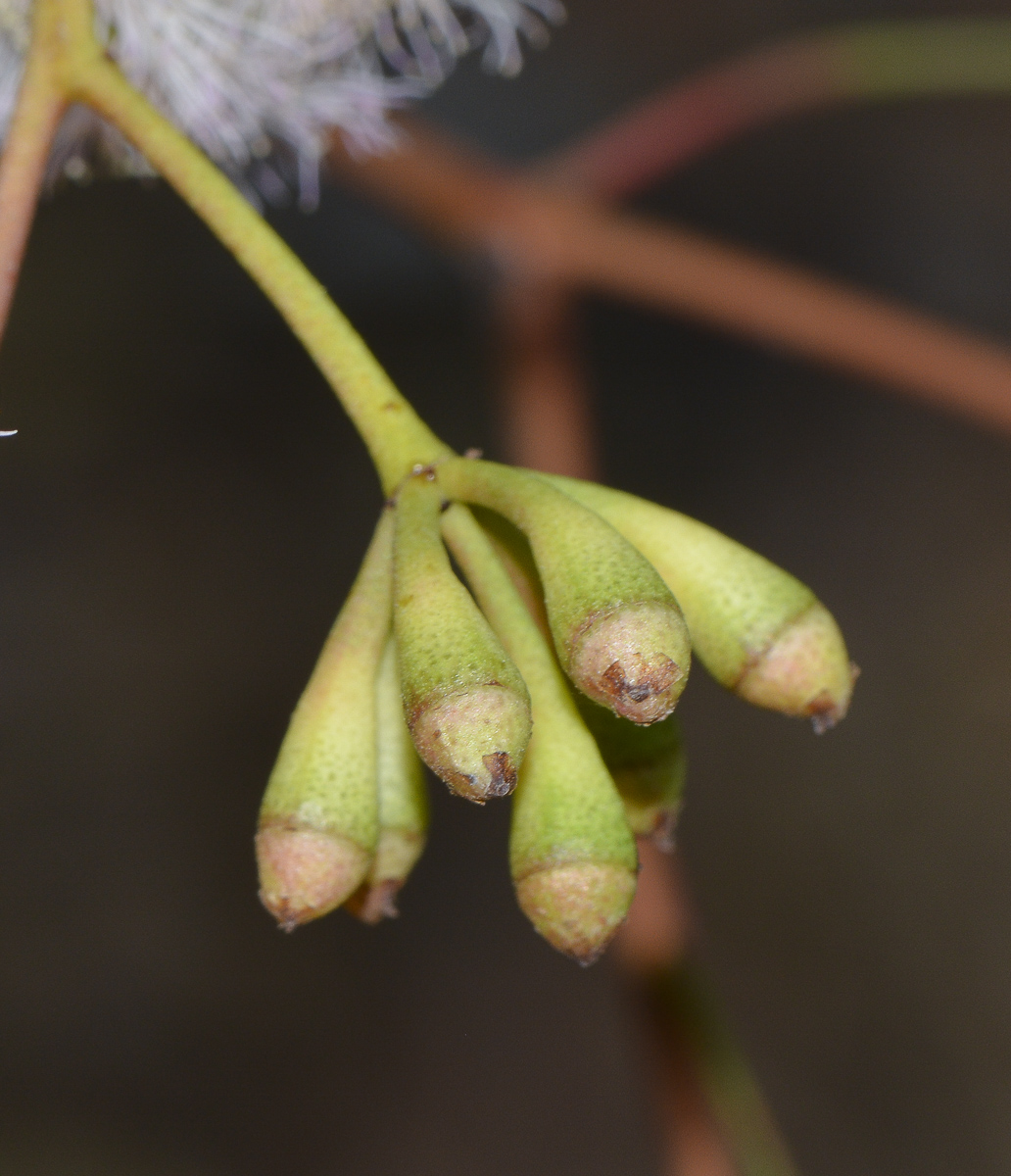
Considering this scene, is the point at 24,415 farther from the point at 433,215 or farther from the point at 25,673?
the point at 433,215

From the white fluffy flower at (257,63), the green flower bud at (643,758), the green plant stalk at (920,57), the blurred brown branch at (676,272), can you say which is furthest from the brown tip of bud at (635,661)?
the green plant stalk at (920,57)

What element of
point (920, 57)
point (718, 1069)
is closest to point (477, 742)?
point (718, 1069)

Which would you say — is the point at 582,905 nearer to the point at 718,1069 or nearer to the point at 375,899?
the point at 375,899

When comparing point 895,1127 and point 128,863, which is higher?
point 128,863

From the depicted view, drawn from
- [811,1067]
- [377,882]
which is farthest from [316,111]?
[811,1067]

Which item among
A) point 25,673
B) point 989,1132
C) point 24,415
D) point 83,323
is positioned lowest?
point 989,1132

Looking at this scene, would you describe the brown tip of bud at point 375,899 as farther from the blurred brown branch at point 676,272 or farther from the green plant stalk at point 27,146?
the blurred brown branch at point 676,272
